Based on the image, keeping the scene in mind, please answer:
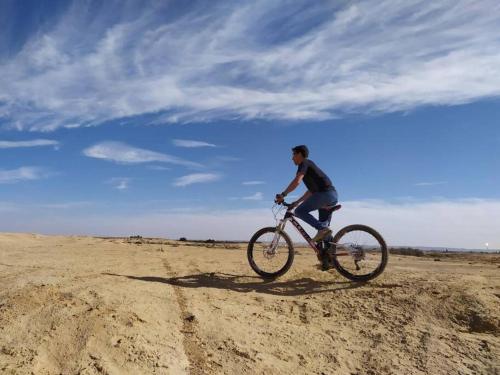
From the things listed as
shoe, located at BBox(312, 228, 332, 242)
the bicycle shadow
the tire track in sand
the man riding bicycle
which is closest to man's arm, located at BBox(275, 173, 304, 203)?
the man riding bicycle

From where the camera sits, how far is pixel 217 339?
4863 millimetres

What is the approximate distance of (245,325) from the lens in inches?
209

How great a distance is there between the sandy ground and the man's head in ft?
7.85

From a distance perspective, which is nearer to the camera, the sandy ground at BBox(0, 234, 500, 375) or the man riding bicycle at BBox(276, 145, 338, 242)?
the sandy ground at BBox(0, 234, 500, 375)

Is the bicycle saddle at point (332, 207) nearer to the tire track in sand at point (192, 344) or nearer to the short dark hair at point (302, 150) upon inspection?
the short dark hair at point (302, 150)

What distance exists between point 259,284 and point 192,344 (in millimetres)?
3122

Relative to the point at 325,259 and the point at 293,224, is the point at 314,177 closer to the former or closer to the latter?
the point at 293,224

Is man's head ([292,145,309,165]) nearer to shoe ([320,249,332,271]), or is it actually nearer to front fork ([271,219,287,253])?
front fork ([271,219,287,253])

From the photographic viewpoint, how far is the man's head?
332 inches

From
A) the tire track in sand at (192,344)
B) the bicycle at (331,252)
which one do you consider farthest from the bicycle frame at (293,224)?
the tire track in sand at (192,344)

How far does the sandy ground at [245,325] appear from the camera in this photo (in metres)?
4.31

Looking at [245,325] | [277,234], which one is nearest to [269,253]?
[277,234]

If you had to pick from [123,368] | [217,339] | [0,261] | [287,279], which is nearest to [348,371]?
[217,339]

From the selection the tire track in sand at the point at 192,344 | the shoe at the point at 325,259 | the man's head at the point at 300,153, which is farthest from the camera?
the man's head at the point at 300,153
